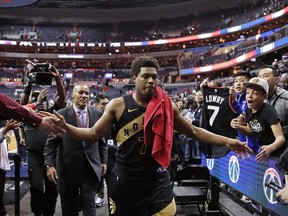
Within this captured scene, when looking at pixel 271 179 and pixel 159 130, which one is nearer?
pixel 159 130

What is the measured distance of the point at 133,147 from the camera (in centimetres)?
267

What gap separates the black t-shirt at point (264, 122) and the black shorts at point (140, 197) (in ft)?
4.43

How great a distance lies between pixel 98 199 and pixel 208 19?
44177mm

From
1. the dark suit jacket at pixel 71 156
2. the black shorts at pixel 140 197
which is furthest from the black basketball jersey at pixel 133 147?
the dark suit jacket at pixel 71 156

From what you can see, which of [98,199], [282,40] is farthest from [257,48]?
[98,199]

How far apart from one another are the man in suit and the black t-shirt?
1.91 meters

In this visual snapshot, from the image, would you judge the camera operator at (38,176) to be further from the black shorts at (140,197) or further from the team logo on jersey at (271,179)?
the team logo on jersey at (271,179)

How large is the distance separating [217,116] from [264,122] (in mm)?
1054

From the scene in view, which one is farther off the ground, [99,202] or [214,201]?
[214,201]

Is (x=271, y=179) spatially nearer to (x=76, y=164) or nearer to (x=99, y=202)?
(x=76, y=164)

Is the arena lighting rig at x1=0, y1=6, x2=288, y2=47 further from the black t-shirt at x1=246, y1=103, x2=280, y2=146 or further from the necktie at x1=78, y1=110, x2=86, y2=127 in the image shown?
the necktie at x1=78, y1=110, x2=86, y2=127

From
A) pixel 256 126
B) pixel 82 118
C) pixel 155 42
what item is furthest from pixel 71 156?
pixel 155 42

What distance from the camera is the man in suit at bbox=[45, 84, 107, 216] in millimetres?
3711

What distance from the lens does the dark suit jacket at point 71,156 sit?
3.72 meters
